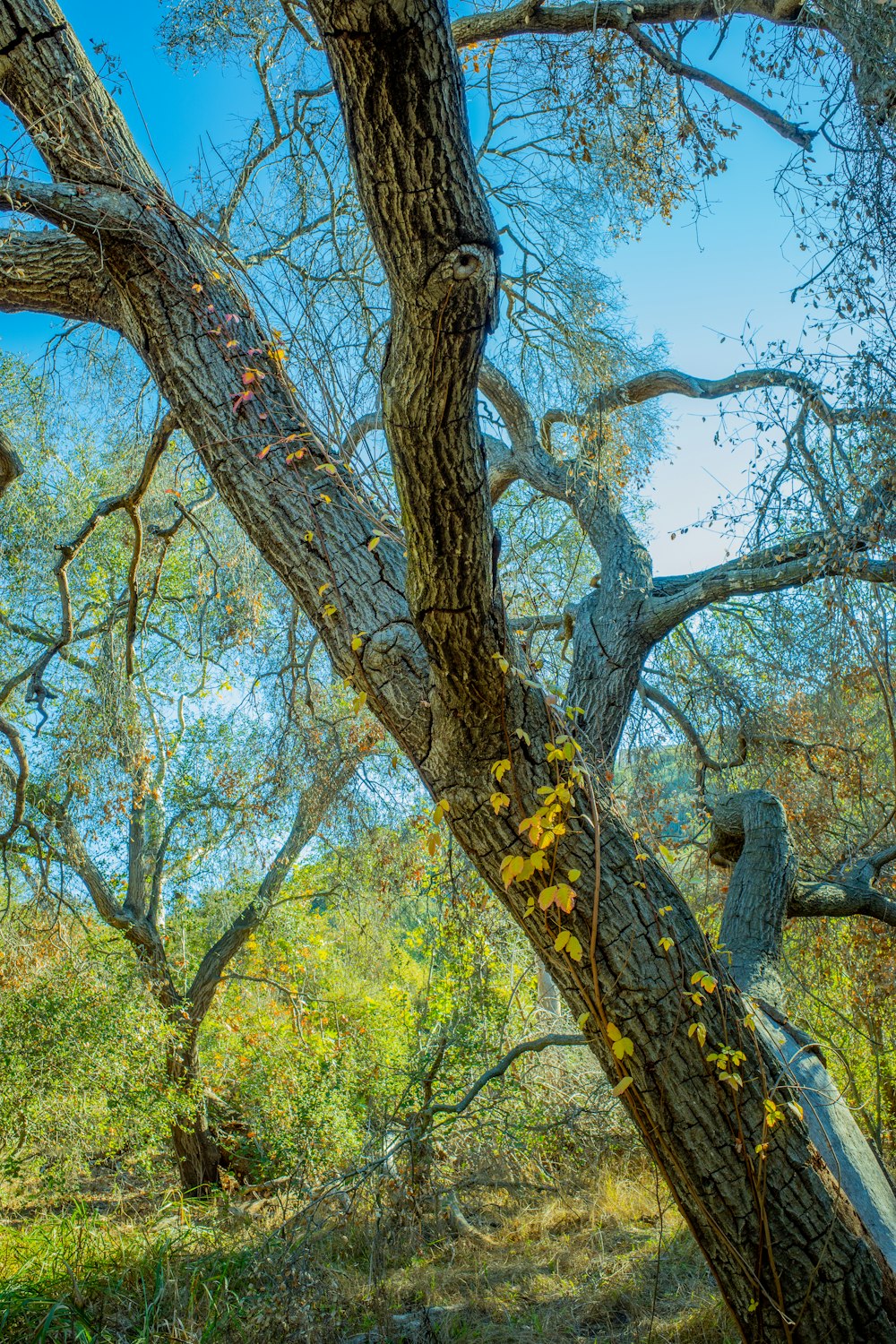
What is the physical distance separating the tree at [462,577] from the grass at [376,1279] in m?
0.95

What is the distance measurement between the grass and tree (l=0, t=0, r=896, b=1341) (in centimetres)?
95

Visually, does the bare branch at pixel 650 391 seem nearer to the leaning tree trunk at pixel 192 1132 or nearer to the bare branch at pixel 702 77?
the bare branch at pixel 702 77

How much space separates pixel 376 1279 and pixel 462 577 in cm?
369

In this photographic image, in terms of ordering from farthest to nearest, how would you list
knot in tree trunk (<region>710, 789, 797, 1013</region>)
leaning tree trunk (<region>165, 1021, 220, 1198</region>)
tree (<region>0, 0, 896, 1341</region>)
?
leaning tree trunk (<region>165, 1021, 220, 1198</region>)
knot in tree trunk (<region>710, 789, 797, 1013</region>)
tree (<region>0, 0, 896, 1341</region>)

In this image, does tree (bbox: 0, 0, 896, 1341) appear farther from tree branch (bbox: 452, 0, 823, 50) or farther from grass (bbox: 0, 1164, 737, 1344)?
tree branch (bbox: 452, 0, 823, 50)

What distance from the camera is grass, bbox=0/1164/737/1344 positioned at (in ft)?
12.2

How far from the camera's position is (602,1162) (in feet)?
22.8

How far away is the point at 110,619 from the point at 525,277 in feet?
12.5

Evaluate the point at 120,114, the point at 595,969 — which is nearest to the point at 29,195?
the point at 120,114

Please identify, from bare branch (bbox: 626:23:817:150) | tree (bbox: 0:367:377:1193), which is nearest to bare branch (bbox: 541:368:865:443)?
bare branch (bbox: 626:23:817:150)

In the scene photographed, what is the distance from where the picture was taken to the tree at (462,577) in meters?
1.84

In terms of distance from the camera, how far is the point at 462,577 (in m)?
2.11

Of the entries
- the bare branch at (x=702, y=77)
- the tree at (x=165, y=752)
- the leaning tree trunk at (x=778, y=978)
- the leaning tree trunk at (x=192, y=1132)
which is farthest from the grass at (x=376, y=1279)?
the bare branch at (x=702, y=77)

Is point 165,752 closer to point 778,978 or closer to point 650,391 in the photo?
point 650,391
